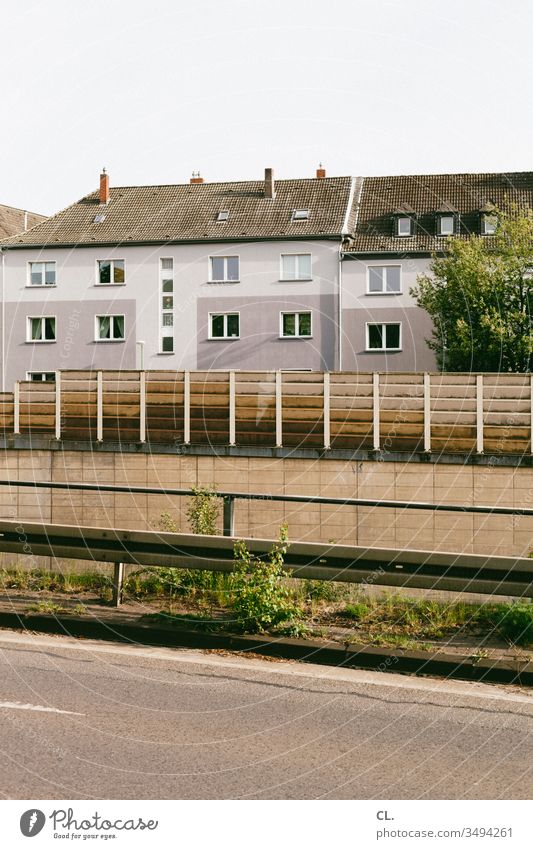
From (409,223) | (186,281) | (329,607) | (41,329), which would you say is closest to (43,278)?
(41,329)

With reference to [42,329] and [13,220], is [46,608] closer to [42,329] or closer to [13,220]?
[42,329]

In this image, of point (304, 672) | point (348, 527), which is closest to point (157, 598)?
point (304, 672)

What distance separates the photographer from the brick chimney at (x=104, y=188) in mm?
51500

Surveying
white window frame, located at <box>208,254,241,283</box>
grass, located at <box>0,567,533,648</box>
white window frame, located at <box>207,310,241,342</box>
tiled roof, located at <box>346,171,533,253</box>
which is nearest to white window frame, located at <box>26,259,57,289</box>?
white window frame, located at <box>208,254,241,283</box>

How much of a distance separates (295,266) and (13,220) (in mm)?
23238

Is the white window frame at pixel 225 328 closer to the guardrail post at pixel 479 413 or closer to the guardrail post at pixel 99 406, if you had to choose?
the guardrail post at pixel 99 406

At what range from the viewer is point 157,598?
9.41 meters

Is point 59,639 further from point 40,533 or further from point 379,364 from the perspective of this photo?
point 379,364

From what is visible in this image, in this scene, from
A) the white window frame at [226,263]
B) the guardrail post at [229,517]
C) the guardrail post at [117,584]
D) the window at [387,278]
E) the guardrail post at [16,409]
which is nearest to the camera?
the guardrail post at [117,584]

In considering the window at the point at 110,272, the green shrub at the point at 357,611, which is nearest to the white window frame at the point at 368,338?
the window at the point at 110,272

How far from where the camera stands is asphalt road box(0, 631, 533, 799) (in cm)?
511

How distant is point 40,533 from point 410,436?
1037 centimetres

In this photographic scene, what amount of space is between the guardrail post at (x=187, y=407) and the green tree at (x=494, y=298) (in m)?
16.3

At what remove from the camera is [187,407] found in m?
19.5
